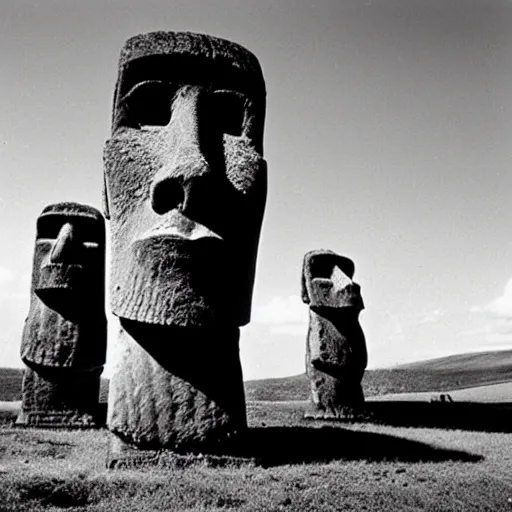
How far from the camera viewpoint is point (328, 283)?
1241 cm

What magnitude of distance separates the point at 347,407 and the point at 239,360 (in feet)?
20.8

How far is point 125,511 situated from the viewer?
13.3 ft

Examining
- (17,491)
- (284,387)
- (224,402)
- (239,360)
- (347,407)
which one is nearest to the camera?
(17,491)

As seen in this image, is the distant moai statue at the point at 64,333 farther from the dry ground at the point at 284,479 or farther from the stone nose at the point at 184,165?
the stone nose at the point at 184,165

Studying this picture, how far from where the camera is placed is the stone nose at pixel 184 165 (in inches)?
226

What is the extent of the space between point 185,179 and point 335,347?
7172 mm

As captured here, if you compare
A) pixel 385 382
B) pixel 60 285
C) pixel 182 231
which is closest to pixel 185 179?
pixel 182 231

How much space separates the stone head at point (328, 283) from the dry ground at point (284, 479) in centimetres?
442

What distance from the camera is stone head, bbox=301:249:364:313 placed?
1203 centimetres

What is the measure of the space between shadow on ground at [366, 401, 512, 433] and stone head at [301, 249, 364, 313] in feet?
8.02

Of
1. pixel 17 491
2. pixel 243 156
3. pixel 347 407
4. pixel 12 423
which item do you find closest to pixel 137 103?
pixel 243 156

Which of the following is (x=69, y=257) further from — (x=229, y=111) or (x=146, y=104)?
(x=229, y=111)

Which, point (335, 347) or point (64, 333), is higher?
point (64, 333)

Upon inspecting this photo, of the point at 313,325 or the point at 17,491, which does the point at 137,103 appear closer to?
the point at 17,491
